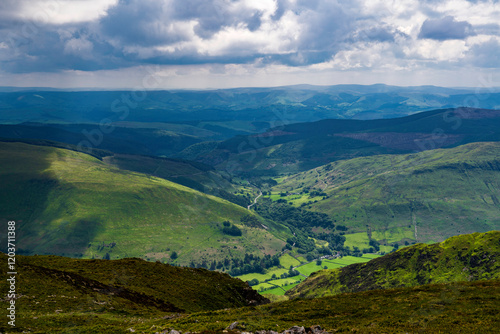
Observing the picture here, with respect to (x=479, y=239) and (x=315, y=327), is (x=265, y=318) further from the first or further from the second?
(x=479, y=239)

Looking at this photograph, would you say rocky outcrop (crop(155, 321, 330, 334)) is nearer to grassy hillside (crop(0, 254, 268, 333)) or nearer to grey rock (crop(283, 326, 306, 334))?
grey rock (crop(283, 326, 306, 334))

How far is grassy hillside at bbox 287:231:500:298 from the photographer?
142700 millimetres

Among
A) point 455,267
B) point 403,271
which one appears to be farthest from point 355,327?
point 403,271

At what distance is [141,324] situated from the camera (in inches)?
2307

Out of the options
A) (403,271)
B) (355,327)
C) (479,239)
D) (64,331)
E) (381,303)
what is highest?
(64,331)

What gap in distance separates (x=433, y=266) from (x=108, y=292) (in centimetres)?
14268

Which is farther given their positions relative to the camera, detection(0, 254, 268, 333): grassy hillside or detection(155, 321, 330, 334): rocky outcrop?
detection(0, 254, 268, 333): grassy hillside

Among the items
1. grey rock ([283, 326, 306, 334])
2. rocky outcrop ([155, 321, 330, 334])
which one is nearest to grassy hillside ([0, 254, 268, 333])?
rocky outcrop ([155, 321, 330, 334])

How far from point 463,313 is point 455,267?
355ft

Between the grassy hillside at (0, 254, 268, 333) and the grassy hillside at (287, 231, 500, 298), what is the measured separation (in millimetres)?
90608

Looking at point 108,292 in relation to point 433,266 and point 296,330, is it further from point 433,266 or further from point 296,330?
point 433,266

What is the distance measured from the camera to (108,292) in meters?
77.2

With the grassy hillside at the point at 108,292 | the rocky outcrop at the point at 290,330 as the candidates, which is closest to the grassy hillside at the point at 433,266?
the grassy hillside at the point at 108,292

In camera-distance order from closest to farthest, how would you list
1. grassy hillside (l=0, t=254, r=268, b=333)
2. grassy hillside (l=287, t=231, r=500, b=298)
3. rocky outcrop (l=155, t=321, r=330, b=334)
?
1. rocky outcrop (l=155, t=321, r=330, b=334)
2. grassy hillside (l=0, t=254, r=268, b=333)
3. grassy hillside (l=287, t=231, r=500, b=298)
